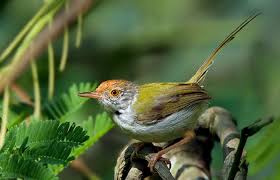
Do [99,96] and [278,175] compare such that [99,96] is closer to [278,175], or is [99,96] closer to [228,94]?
[228,94]

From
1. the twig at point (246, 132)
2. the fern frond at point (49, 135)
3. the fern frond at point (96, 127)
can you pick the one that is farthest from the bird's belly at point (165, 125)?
the twig at point (246, 132)

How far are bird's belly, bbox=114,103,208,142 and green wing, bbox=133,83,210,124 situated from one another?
0.12 ft

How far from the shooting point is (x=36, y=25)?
2947 millimetres

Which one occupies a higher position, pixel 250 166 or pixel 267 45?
pixel 250 166

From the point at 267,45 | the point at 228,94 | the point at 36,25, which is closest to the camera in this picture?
the point at 36,25

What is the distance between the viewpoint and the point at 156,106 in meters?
3.57

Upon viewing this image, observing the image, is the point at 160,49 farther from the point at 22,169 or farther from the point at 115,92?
the point at 22,169

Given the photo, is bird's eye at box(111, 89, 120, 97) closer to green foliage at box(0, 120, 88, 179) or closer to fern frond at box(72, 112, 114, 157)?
fern frond at box(72, 112, 114, 157)

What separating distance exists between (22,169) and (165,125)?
1.54m

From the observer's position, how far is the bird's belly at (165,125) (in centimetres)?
327

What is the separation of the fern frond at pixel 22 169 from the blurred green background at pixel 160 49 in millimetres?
2688

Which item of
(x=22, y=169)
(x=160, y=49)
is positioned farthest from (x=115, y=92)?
(x=22, y=169)

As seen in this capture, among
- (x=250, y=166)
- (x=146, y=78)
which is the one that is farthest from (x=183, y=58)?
(x=250, y=166)

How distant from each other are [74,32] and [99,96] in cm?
223
